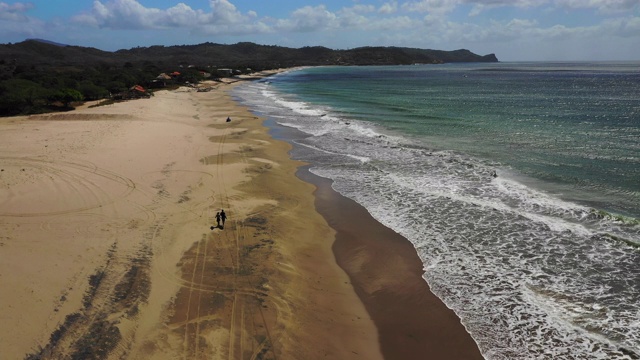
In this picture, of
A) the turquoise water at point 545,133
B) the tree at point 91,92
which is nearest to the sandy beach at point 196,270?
the turquoise water at point 545,133

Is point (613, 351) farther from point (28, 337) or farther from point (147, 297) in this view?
point (28, 337)

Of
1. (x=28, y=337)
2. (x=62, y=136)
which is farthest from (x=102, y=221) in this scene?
(x=62, y=136)

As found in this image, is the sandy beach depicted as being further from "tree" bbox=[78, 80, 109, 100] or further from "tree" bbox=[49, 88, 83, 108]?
"tree" bbox=[78, 80, 109, 100]

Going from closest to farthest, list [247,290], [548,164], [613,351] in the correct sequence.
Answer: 1. [613,351]
2. [247,290]
3. [548,164]

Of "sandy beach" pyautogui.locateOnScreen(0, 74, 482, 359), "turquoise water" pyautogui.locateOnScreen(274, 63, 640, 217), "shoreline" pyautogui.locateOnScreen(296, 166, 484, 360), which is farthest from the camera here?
"turquoise water" pyautogui.locateOnScreen(274, 63, 640, 217)

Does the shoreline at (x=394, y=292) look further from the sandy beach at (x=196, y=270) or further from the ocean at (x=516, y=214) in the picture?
the ocean at (x=516, y=214)

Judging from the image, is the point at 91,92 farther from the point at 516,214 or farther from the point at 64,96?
the point at 516,214

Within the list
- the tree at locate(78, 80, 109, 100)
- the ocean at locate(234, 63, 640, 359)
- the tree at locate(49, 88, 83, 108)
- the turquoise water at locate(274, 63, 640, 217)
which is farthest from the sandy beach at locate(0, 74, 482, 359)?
the tree at locate(78, 80, 109, 100)
